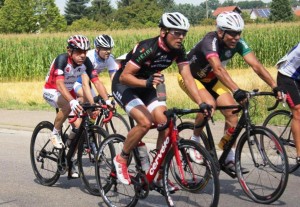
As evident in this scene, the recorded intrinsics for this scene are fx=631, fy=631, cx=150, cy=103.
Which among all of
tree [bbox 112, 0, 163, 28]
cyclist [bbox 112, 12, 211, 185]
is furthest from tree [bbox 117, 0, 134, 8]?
cyclist [bbox 112, 12, 211, 185]

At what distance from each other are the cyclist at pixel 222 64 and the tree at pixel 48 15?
89183 millimetres

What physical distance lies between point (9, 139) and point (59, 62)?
4.99 meters

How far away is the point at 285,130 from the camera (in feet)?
28.6

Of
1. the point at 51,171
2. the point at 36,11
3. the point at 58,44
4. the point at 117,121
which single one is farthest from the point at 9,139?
the point at 36,11

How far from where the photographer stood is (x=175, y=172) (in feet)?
20.3

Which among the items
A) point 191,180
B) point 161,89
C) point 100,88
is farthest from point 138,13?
point 161,89

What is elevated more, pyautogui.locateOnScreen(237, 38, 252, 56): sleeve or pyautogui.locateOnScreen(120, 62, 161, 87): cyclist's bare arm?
pyautogui.locateOnScreen(237, 38, 252, 56): sleeve

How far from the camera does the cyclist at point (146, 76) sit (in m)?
6.39

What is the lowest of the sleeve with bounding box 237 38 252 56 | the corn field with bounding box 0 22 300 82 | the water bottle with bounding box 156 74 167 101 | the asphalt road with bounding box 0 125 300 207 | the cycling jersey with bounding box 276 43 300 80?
the corn field with bounding box 0 22 300 82

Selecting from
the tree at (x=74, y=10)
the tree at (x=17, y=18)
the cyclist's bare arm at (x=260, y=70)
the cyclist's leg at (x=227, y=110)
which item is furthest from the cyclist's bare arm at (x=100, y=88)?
the tree at (x=74, y=10)

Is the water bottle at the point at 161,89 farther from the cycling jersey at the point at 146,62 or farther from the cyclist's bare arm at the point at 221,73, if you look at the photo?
the cyclist's bare arm at the point at 221,73

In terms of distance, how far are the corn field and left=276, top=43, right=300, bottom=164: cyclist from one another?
69.2ft

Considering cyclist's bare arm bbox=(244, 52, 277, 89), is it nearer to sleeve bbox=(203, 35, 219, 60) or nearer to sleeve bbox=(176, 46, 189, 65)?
sleeve bbox=(203, 35, 219, 60)

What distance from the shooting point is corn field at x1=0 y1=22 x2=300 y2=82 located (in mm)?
30094
